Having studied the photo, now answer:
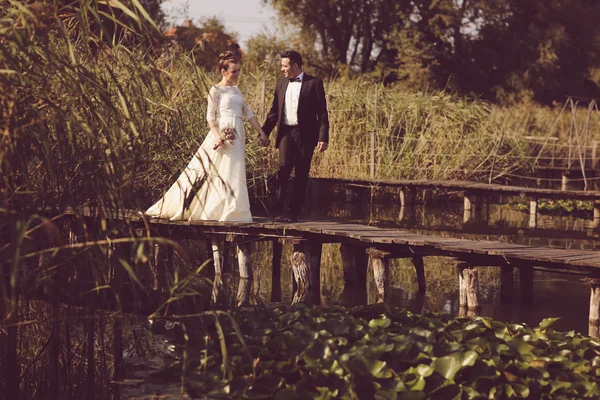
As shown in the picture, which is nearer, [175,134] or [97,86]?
[97,86]

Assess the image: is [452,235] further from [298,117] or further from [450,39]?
[450,39]

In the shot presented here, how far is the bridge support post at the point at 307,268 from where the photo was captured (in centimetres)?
1016

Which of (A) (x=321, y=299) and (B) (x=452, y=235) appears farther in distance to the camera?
(B) (x=452, y=235)

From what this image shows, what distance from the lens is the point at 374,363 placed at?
16.4 feet

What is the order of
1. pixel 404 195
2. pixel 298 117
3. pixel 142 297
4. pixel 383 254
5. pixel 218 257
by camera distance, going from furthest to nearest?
pixel 404 195, pixel 218 257, pixel 298 117, pixel 383 254, pixel 142 297

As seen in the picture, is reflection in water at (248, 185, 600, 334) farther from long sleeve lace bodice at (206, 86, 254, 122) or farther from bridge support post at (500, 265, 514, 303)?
long sleeve lace bodice at (206, 86, 254, 122)

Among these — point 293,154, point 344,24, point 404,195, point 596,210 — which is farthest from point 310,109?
point 344,24

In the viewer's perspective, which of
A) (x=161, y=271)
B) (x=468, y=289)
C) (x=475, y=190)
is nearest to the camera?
(x=161, y=271)

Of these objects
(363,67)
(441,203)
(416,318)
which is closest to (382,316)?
(416,318)

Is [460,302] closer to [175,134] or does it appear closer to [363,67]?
[175,134]

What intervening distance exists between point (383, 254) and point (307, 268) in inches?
30.1

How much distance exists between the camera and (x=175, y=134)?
13562 millimetres

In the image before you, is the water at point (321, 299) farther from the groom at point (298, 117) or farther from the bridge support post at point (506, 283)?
the groom at point (298, 117)

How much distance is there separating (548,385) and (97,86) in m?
2.57
